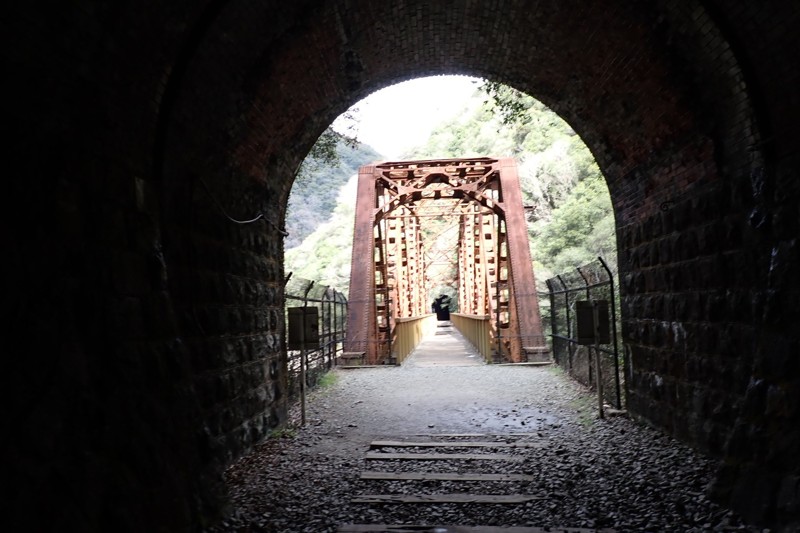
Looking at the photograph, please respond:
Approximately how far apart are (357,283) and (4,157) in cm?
1082

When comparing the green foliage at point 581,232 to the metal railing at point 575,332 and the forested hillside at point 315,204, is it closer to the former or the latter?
the metal railing at point 575,332

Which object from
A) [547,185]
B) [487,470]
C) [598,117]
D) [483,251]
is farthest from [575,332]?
[547,185]

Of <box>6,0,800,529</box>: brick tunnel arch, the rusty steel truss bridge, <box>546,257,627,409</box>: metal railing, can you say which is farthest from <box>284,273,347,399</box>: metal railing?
<box>546,257,627,409</box>: metal railing

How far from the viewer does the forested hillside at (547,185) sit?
49.8 feet

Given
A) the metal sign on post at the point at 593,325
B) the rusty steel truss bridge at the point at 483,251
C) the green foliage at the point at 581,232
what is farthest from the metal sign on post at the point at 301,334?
the green foliage at the point at 581,232

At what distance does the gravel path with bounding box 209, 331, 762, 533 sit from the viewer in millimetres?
3771

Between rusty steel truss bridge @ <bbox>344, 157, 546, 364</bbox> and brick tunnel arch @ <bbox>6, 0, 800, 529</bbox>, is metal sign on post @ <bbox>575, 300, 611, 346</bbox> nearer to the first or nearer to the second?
brick tunnel arch @ <bbox>6, 0, 800, 529</bbox>

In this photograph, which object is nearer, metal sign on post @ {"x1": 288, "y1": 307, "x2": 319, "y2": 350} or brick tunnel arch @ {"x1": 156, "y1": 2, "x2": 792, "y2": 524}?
brick tunnel arch @ {"x1": 156, "y1": 2, "x2": 792, "y2": 524}

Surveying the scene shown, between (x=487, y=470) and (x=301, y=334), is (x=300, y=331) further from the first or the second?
(x=487, y=470)

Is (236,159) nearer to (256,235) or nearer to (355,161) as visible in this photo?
(256,235)

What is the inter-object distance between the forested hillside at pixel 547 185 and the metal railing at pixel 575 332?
2.76 m

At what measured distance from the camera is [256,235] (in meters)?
6.27

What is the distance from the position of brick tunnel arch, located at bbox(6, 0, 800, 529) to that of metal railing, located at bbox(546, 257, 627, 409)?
2.55 ft

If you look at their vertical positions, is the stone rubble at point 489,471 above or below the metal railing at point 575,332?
below
